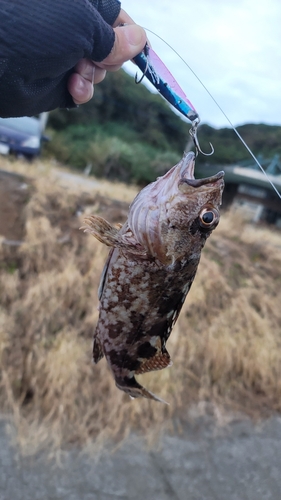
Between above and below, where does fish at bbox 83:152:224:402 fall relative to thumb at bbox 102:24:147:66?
below

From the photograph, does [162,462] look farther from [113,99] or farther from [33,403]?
[113,99]

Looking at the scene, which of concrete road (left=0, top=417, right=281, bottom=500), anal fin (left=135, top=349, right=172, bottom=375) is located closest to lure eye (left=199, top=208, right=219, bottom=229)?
anal fin (left=135, top=349, right=172, bottom=375)

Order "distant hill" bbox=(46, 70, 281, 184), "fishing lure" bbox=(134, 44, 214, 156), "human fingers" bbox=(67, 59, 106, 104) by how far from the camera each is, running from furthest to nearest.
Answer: "distant hill" bbox=(46, 70, 281, 184) → "human fingers" bbox=(67, 59, 106, 104) → "fishing lure" bbox=(134, 44, 214, 156)

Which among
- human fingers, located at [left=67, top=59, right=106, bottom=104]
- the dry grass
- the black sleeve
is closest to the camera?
the black sleeve

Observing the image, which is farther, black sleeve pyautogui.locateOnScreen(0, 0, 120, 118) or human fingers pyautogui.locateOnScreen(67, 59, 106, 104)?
human fingers pyautogui.locateOnScreen(67, 59, 106, 104)

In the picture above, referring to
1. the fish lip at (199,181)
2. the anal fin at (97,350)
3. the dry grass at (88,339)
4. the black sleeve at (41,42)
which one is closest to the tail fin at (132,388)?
the anal fin at (97,350)

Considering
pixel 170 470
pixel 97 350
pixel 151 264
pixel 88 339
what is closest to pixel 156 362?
pixel 97 350

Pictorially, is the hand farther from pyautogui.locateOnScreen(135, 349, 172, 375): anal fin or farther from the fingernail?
pyautogui.locateOnScreen(135, 349, 172, 375): anal fin
